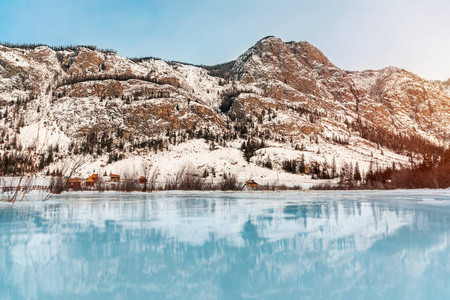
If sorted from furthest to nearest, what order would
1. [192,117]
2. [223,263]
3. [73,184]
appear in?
[192,117] → [73,184] → [223,263]

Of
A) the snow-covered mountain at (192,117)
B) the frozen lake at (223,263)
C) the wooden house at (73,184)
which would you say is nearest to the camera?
the frozen lake at (223,263)

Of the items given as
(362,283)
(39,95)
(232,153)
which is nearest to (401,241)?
(362,283)

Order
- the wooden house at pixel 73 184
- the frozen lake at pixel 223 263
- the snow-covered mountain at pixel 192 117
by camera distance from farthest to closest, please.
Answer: the snow-covered mountain at pixel 192 117 < the wooden house at pixel 73 184 < the frozen lake at pixel 223 263

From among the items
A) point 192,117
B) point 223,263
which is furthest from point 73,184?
point 192,117

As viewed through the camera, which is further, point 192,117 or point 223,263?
point 192,117

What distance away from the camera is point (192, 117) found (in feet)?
353

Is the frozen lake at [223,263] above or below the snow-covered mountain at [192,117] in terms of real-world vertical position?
below

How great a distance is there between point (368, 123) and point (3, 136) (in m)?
170

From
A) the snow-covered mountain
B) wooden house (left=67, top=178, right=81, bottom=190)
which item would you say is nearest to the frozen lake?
wooden house (left=67, top=178, right=81, bottom=190)

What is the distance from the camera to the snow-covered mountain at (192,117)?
275 feet

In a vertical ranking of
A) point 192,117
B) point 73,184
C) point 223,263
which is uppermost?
point 192,117

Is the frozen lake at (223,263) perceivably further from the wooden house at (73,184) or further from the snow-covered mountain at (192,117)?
the snow-covered mountain at (192,117)

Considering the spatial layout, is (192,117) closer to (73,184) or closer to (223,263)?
(73,184)

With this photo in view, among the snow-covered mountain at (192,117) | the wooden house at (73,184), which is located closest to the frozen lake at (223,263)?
the wooden house at (73,184)
